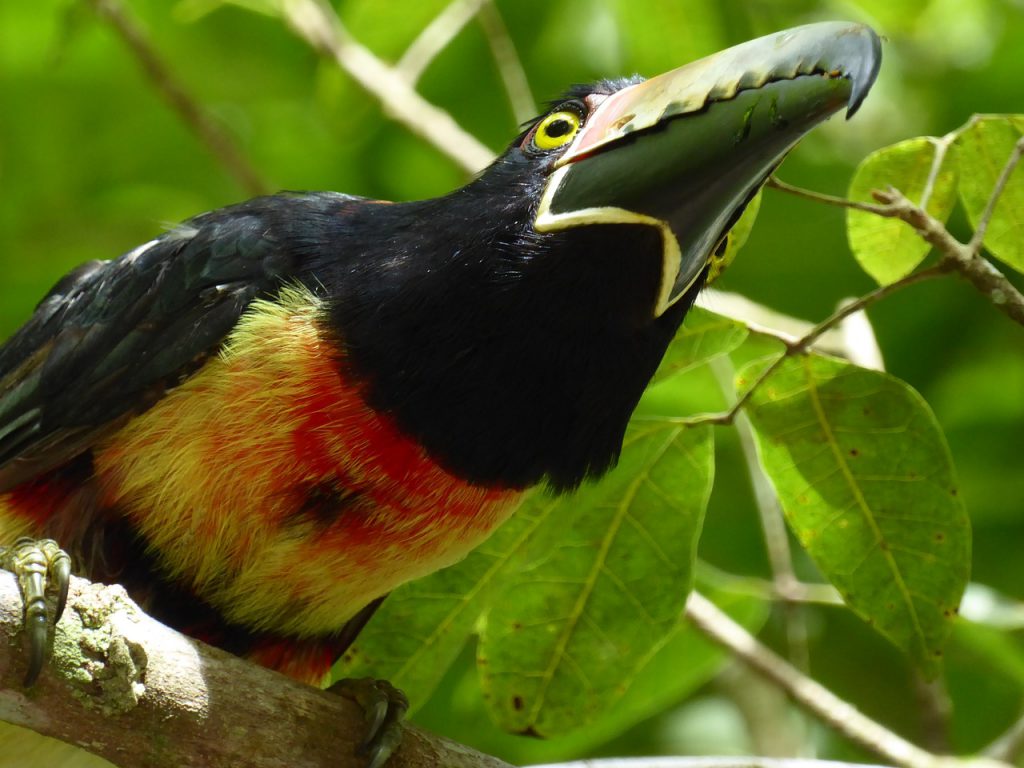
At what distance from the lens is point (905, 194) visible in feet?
9.55

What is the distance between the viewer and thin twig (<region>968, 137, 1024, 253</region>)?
8.54 ft

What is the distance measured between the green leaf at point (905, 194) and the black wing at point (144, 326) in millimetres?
1185

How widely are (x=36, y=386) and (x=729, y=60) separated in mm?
1731

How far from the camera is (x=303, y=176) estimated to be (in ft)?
18.4

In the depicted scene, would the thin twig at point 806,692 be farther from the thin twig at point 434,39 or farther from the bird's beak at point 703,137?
the thin twig at point 434,39

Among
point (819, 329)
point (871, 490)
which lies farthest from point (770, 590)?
point (819, 329)

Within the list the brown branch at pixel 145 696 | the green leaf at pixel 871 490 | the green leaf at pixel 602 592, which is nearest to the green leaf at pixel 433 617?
the green leaf at pixel 602 592

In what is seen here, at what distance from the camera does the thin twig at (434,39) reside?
4.64m

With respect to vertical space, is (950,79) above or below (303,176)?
above

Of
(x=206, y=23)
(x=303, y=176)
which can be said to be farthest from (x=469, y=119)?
(x=206, y=23)

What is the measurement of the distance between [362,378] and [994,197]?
1.28 meters

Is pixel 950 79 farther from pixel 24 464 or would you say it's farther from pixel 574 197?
pixel 24 464

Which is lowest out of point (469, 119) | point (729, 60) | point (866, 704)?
point (866, 704)

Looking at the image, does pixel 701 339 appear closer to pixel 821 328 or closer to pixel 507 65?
pixel 821 328
